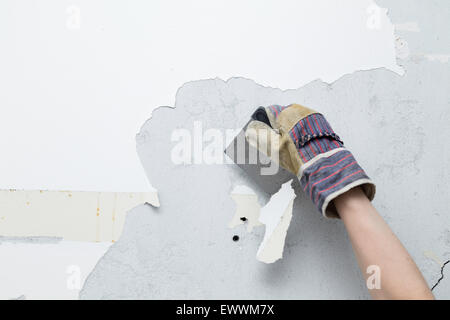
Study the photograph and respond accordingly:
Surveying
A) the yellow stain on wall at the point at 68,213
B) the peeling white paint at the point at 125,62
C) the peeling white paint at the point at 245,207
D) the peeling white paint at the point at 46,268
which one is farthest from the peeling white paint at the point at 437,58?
the peeling white paint at the point at 46,268

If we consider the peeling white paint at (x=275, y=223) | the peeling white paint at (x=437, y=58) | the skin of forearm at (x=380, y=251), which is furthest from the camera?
the peeling white paint at (x=437, y=58)

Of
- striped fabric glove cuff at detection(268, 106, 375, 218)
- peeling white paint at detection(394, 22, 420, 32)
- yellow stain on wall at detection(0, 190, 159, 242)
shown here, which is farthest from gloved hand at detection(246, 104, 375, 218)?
peeling white paint at detection(394, 22, 420, 32)

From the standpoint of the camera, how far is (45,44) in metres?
1.05

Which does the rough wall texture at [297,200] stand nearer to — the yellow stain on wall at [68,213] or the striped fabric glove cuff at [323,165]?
the yellow stain on wall at [68,213]

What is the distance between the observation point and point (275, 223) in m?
0.92

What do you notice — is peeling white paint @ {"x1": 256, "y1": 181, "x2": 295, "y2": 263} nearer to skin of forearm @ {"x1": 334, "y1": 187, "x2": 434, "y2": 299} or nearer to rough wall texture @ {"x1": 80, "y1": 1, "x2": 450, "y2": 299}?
rough wall texture @ {"x1": 80, "y1": 1, "x2": 450, "y2": 299}

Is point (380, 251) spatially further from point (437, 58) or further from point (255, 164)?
point (437, 58)

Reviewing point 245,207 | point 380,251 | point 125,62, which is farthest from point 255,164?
point 125,62

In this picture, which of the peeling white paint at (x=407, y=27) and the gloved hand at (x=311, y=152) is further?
the peeling white paint at (x=407, y=27)

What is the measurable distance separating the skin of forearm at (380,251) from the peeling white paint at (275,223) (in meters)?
0.16

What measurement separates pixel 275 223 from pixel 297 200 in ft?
0.31

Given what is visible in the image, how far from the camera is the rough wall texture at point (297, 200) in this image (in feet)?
3.02

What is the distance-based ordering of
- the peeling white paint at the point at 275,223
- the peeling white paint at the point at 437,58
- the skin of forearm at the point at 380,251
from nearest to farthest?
1. the skin of forearm at the point at 380,251
2. the peeling white paint at the point at 275,223
3. the peeling white paint at the point at 437,58

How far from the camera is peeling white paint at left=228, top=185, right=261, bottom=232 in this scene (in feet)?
3.13
